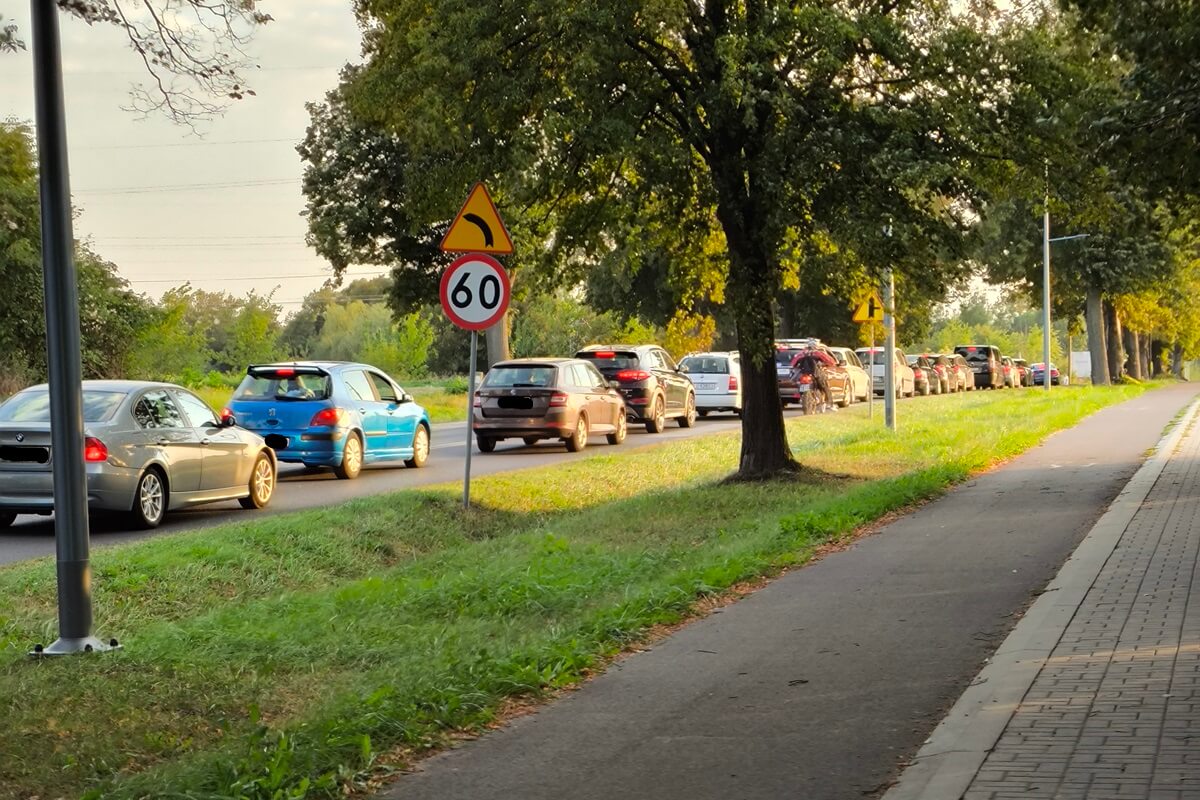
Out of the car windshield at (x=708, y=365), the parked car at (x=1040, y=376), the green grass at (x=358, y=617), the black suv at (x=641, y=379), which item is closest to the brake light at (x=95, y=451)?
the green grass at (x=358, y=617)

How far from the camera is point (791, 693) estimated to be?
6941 mm

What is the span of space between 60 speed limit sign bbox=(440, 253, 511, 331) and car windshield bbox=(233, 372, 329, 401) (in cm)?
564

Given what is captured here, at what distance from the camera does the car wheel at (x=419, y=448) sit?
21.8 m

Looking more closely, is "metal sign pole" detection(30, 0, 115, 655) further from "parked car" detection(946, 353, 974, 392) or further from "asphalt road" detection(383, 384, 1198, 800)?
"parked car" detection(946, 353, 974, 392)

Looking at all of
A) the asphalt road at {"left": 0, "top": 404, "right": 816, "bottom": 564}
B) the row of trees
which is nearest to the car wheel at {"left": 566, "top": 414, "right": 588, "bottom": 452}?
the asphalt road at {"left": 0, "top": 404, "right": 816, "bottom": 564}

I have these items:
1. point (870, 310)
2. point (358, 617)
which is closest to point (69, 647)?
point (358, 617)

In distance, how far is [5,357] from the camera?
45.1 m

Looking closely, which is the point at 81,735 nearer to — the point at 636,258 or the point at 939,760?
the point at 939,760

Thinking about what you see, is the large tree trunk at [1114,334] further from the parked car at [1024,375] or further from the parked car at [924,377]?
the parked car at [1024,375]

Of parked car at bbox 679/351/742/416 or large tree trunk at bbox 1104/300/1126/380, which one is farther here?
large tree trunk at bbox 1104/300/1126/380

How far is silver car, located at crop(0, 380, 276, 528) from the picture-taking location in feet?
45.0

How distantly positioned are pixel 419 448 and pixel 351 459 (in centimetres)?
206

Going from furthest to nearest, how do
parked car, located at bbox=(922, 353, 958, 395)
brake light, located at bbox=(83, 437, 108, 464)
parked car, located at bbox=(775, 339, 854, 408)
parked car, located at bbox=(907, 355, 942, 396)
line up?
→ parked car, located at bbox=(922, 353, 958, 395), parked car, located at bbox=(907, 355, 942, 396), parked car, located at bbox=(775, 339, 854, 408), brake light, located at bbox=(83, 437, 108, 464)

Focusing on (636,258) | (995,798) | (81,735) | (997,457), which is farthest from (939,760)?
(997,457)
